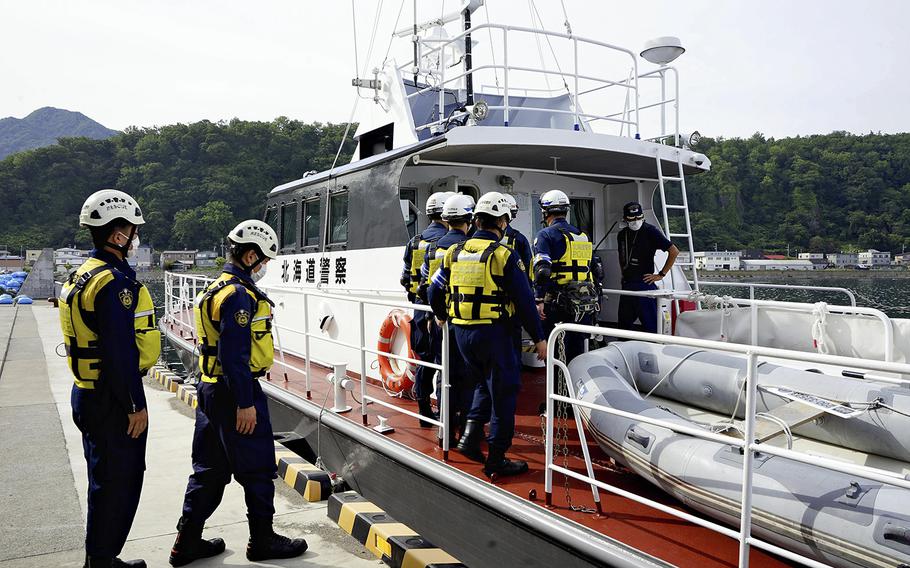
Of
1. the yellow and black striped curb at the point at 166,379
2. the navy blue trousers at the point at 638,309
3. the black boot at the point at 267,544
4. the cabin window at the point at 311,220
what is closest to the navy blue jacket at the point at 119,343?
the black boot at the point at 267,544

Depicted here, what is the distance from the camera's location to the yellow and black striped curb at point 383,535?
337 centimetres

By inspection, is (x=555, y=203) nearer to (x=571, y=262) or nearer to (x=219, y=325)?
(x=571, y=262)

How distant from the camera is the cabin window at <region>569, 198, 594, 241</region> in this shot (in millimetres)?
7145

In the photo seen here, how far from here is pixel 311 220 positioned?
287 inches

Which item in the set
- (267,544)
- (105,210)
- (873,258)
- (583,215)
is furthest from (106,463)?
(873,258)

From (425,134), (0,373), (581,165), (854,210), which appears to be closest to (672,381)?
(581,165)

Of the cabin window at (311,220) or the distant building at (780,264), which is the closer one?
the cabin window at (311,220)

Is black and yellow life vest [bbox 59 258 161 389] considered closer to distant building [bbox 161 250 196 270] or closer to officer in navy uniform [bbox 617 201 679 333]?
officer in navy uniform [bbox 617 201 679 333]

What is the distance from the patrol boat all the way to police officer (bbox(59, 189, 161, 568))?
1427mm

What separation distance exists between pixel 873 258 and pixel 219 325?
66.9 metres

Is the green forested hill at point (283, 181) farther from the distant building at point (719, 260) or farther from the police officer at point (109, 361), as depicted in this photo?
the police officer at point (109, 361)

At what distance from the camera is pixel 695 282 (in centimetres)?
622

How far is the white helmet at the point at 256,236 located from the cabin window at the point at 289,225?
4.31 m

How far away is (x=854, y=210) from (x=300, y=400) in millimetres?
68747
